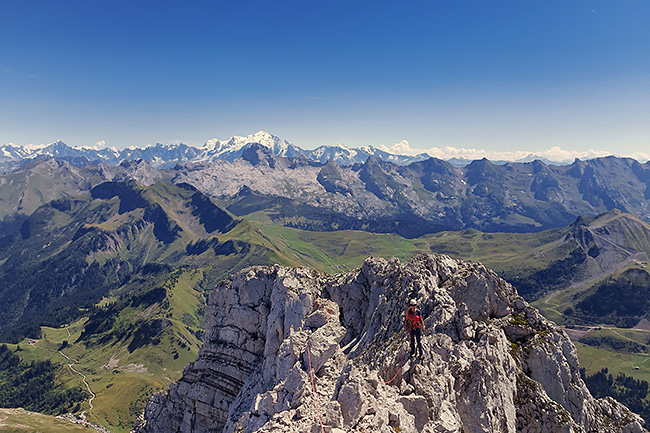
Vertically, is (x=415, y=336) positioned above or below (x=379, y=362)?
above

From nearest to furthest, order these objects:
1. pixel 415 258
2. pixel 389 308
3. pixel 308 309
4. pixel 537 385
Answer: pixel 537 385
pixel 389 308
pixel 308 309
pixel 415 258

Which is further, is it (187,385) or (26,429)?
(26,429)

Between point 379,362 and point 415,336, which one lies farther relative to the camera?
point 379,362

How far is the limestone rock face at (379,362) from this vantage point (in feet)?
129

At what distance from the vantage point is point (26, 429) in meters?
192

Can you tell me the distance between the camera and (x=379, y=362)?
164 feet

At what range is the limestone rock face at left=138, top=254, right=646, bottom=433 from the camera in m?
39.4

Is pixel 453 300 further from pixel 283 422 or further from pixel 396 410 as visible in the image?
pixel 283 422

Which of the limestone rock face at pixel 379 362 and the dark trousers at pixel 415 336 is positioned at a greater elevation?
the dark trousers at pixel 415 336

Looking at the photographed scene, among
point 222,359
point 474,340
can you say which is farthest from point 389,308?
point 222,359

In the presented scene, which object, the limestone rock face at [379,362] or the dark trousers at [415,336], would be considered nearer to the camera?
the limestone rock face at [379,362]

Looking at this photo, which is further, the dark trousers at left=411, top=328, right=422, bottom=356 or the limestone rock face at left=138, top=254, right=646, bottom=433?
the dark trousers at left=411, top=328, right=422, bottom=356

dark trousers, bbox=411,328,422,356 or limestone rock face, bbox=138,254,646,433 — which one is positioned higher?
dark trousers, bbox=411,328,422,356

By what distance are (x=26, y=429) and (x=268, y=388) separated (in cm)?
21912
